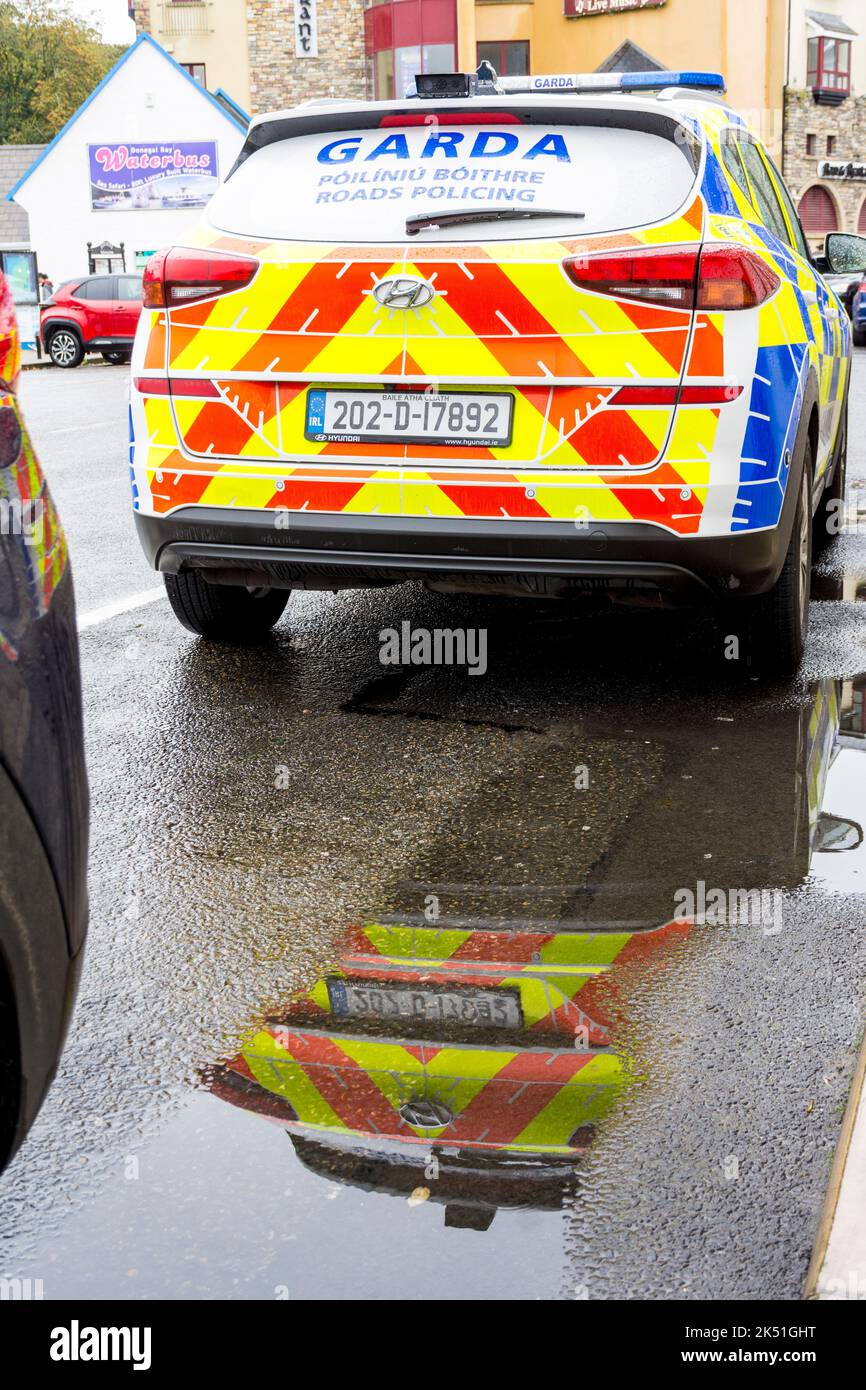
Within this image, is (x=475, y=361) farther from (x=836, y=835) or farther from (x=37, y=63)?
(x=37, y=63)

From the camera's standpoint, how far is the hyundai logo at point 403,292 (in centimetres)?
468

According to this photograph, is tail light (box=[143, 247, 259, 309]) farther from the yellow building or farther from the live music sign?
the live music sign

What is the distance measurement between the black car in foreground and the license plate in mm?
2692

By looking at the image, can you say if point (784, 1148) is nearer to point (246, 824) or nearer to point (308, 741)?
point (246, 824)

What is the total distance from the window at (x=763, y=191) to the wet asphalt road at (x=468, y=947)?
151 centimetres

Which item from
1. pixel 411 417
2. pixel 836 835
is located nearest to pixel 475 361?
pixel 411 417

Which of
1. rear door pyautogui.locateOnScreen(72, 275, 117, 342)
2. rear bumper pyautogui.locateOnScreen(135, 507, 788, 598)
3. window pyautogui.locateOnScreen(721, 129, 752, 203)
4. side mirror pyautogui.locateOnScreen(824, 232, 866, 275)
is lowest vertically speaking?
rear door pyautogui.locateOnScreen(72, 275, 117, 342)

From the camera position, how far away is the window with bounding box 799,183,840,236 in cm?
5319

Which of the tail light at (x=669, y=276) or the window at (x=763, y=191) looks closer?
the tail light at (x=669, y=276)

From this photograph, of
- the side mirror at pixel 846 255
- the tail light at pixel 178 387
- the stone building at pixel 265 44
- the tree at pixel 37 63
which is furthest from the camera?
the tree at pixel 37 63

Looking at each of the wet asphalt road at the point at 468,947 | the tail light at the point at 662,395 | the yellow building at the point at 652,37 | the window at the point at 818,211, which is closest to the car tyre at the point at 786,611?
the wet asphalt road at the point at 468,947

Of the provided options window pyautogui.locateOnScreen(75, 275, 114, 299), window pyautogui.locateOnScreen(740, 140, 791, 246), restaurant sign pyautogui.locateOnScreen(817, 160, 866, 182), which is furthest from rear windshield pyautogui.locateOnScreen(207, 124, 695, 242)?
restaurant sign pyautogui.locateOnScreen(817, 160, 866, 182)

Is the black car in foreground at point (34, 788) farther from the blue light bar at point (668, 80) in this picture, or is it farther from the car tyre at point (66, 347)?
the car tyre at point (66, 347)
